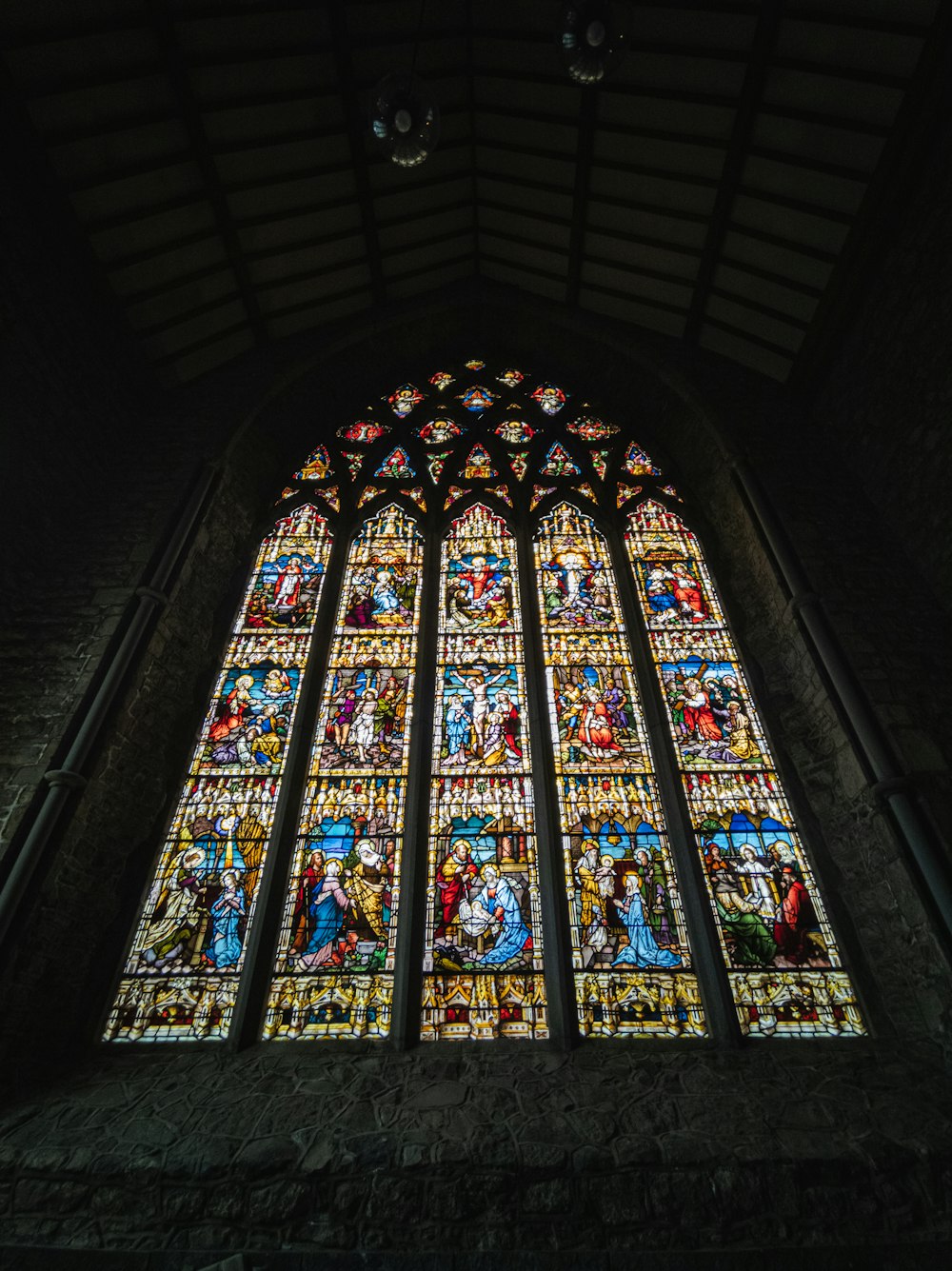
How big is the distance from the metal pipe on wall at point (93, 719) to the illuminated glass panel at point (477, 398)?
337cm

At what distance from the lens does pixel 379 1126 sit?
3.15 m

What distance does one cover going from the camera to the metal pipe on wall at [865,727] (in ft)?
11.9

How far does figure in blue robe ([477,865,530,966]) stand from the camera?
158 inches

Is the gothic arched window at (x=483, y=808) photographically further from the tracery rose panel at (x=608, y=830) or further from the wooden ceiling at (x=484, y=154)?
the wooden ceiling at (x=484, y=154)

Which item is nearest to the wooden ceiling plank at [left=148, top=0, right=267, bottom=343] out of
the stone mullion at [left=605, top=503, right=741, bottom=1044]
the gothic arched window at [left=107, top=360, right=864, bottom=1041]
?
the gothic arched window at [left=107, top=360, right=864, bottom=1041]

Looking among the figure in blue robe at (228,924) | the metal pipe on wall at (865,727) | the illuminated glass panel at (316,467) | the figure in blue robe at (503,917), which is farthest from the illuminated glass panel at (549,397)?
the figure in blue robe at (228,924)

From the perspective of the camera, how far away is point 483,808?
15.1ft

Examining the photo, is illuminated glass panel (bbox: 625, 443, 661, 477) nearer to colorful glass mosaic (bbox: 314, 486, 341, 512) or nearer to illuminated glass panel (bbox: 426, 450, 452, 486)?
illuminated glass panel (bbox: 426, 450, 452, 486)

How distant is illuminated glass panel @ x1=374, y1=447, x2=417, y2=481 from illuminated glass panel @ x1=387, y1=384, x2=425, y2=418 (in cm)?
66

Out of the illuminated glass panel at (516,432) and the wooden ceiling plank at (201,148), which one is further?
the illuminated glass panel at (516,432)

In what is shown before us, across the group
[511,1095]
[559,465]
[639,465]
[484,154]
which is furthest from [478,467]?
[511,1095]

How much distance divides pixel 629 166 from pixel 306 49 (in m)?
2.71

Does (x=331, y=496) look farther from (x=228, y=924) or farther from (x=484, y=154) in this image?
(x=228, y=924)

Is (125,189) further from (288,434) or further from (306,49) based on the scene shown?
(288,434)
